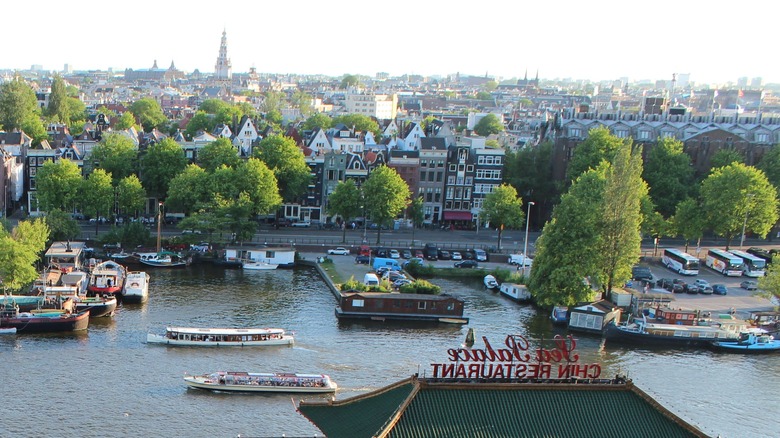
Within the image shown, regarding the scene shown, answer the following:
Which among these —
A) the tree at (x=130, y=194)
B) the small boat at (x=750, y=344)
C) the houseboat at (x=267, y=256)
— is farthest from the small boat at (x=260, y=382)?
the tree at (x=130, y=194)

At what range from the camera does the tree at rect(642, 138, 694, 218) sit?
4422 inches

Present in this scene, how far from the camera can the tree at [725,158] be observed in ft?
383

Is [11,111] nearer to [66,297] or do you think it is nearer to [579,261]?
[66,297]

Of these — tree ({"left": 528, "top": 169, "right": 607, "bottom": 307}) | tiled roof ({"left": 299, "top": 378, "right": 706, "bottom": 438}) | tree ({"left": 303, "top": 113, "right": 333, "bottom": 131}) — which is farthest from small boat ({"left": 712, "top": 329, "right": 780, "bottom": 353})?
tree ({"left": 303, "top": 113, "right": 333, "bottom": 131})

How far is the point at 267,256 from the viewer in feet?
304

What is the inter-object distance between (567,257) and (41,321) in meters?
43.7

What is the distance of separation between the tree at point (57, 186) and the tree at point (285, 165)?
915 inches

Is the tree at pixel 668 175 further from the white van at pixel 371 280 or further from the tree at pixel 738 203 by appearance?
the white van at pixel 371 280

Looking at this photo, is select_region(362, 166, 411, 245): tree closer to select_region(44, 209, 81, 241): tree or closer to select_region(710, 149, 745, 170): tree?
select_region(44, 209, 81, 241): tree

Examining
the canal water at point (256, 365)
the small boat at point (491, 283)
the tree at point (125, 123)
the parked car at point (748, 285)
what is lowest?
the canal water at point (256, 365)

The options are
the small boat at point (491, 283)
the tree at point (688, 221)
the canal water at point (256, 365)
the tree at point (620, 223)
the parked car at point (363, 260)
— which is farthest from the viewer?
the tree at point (688, 221)

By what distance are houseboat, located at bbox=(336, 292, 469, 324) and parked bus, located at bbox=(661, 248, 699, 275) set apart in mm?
32105

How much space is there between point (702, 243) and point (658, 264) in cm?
1428

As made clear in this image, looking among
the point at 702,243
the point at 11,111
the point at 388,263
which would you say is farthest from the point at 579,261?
the point at 11,111
